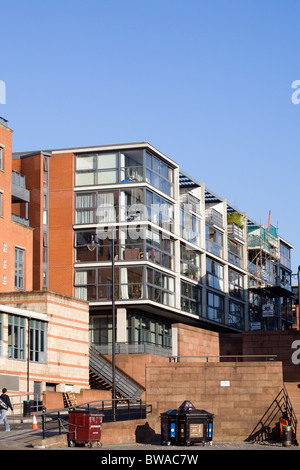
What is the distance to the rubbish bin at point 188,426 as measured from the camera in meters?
34.9

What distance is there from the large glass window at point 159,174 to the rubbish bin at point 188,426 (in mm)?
36177

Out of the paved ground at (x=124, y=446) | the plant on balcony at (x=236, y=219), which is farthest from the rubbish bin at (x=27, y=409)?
the plant on balcony at (x=236, y=219)

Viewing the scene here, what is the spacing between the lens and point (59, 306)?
5372cm

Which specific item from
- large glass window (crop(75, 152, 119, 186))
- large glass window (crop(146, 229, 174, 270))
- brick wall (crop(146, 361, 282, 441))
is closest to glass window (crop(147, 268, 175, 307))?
large glass window (crop(146, 229, 174, 270))

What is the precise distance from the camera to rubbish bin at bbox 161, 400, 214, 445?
1375 inches

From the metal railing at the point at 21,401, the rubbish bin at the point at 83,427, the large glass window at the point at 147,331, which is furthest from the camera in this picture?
the large glass window at the point at 147,331

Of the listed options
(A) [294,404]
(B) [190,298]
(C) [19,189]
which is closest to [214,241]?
(B) [190,298]

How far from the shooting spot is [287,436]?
121 feet

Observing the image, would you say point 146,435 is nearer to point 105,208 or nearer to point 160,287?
point 160,287

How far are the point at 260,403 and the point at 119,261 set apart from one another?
29.5 metres

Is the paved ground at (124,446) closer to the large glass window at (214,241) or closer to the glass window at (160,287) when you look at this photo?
the glass window at (160,287)

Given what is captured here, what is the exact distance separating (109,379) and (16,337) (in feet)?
42.7
